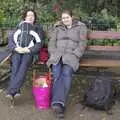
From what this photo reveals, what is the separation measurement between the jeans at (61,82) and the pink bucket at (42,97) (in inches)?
5.6

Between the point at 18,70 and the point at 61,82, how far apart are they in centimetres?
75

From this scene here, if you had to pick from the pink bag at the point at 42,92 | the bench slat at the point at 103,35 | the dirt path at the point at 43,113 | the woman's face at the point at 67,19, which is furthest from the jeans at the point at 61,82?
the bench slat at the point at 103,35

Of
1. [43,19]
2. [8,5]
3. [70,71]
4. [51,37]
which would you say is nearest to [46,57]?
[51,37]

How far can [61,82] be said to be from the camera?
629 cm

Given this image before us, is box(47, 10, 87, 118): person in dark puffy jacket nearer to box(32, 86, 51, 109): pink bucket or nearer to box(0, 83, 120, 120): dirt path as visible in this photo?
box(32, 86, 51, 109): pink bucket

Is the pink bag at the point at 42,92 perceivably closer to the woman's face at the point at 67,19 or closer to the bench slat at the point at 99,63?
the bench slat at the point at 99,63

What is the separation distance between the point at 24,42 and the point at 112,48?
4.90 ft

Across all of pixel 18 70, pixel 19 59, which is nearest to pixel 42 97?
pixel 18 70

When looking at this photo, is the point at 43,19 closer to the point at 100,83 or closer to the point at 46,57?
the point at 46,57

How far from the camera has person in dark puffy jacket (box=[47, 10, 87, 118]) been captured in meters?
6.11

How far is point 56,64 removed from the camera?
6.45 meters

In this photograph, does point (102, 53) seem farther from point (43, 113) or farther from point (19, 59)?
point (43, 113)

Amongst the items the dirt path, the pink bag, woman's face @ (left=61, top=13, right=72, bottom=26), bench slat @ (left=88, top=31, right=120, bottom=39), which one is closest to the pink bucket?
the pink bag

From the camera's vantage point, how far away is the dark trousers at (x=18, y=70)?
638cm
